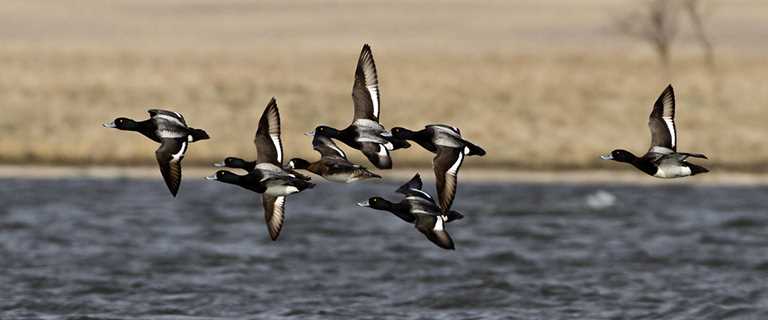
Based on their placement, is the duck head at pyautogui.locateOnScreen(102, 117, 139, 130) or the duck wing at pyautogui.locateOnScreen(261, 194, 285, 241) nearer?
the duck head at pyautogui.locateOnScreen(102, 117, 139, 130)

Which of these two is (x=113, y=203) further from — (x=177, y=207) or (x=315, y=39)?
(x=315, y=39)

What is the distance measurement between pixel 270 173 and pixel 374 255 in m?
22.0

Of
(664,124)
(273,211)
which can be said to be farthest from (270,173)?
(664,124)

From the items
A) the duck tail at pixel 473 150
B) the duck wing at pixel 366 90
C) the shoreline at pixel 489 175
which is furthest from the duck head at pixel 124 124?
the shoreline at pixel 489 175

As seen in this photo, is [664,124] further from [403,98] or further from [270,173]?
[403,98]

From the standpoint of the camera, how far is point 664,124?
15219 millimetres

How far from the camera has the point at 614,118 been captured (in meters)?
64.1

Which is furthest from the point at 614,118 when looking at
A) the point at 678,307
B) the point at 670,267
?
the point at 678,307

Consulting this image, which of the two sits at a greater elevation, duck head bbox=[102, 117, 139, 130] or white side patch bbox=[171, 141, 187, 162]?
duck head bbox=[102, 117, 139, 130]

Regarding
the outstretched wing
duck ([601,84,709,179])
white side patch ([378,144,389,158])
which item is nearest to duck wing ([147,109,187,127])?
the outstretched wing

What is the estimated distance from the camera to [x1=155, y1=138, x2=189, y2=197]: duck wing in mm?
14016

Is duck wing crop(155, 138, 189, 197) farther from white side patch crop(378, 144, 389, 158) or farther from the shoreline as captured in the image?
the shoreline

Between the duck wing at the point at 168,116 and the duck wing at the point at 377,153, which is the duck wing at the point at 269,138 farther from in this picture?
the duck wing at the point at 377,153

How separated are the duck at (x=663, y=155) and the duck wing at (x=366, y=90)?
7.68 feet
